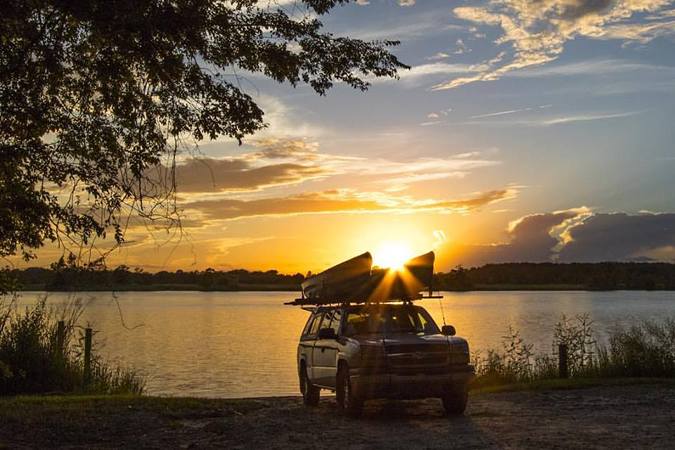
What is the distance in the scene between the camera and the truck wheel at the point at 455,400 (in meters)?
13.7

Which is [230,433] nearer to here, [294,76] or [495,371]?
[294,76]

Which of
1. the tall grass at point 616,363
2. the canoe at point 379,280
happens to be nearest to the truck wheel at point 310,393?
the canoe at point 379,280

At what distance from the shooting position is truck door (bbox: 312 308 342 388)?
14.8 metres

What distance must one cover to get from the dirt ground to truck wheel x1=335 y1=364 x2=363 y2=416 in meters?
0.22

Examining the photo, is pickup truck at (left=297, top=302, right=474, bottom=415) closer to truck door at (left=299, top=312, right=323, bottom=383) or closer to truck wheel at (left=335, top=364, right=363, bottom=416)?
truck wheel at (left=335, top=364, right=363, bottom=416)

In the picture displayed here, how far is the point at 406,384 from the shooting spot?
13391 mm

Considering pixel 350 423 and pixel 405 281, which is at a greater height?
pixel 405 281

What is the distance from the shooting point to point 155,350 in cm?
4366

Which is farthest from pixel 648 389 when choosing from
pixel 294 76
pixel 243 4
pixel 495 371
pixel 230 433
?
pixel 243 4

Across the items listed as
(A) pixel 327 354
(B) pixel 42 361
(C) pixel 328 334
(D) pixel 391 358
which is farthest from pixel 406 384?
(B) pixel 42 361

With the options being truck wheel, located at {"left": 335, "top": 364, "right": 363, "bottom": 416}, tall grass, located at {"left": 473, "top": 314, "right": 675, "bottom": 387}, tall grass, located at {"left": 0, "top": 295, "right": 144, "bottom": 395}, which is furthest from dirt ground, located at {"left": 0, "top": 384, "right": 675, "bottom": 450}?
tall grass, located at {"left": 473, "top": 314, "right": 675, "bottom": 387}

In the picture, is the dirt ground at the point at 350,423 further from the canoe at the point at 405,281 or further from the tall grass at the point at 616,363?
the tall grass at the point at 616,363

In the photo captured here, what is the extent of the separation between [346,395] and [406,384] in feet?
4.09

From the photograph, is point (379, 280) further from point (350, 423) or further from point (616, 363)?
point (616, 363)
